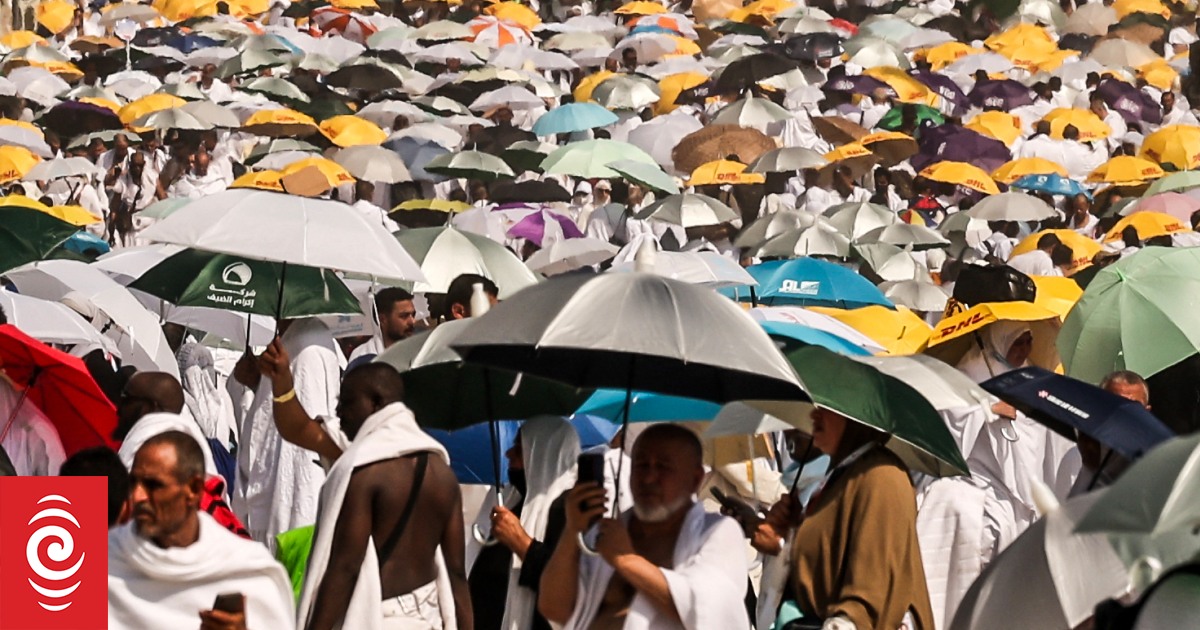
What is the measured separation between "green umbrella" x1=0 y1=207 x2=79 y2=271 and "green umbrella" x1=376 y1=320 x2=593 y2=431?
1.86 metres

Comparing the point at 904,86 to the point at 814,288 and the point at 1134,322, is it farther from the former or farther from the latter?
the point at 1134,322

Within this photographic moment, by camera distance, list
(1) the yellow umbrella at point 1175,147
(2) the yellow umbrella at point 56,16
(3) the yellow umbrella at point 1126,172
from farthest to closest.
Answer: (2) the yellow umbrella at point 56,16 → (1) the yellow umbrella at point 1175,147 → (3) the yellow umbrella at point 1126,172

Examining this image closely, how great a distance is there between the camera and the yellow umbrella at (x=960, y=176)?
68.7 ft

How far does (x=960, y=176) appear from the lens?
69.1 ft

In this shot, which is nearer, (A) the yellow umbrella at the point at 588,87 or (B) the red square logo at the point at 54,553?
(B) the red square logo at the point at 54,553

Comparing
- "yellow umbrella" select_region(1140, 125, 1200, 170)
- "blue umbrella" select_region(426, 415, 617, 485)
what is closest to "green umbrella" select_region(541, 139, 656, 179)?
"yellow umbrella" select_region(1140, 125, 1200, 170)

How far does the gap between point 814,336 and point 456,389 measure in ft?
4.34

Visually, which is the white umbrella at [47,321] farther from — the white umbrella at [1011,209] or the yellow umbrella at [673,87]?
the yellow umbrella at [673,87]

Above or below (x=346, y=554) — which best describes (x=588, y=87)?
below

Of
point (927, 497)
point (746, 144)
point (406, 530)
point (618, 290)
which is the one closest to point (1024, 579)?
point (618, 290)

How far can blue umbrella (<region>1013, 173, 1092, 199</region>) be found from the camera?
69.4 ft

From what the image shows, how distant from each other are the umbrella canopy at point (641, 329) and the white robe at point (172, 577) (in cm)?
81

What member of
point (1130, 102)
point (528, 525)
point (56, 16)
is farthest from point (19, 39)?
point (528, 525)

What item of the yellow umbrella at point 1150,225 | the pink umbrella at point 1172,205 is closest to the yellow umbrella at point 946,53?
the pink umbrella at point 1172,205
